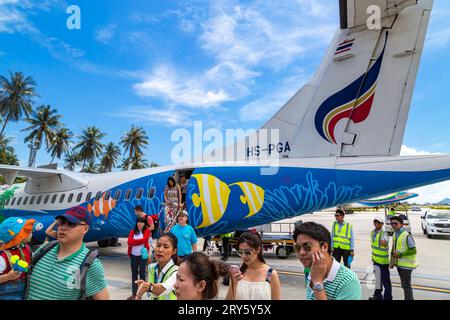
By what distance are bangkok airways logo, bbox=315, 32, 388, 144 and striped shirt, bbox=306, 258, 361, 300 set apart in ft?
17.8

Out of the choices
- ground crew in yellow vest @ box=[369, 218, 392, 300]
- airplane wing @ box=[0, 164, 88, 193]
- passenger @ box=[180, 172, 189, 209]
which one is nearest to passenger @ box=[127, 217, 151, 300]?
passenger @ box=[180, 172, 189, 209]

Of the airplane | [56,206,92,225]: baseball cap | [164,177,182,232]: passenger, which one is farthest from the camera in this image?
[164,177,182,232]: passenger

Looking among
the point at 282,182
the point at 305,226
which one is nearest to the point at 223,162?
the point at 282,182

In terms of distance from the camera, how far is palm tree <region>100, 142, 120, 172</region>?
64.5 meters

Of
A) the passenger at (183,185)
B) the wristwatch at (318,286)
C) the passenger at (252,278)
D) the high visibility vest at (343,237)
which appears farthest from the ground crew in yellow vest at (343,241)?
the wristwatch at (318,286)

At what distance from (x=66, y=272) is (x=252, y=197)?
598cm

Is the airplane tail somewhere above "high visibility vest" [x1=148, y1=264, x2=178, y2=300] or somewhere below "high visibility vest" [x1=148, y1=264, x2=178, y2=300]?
above

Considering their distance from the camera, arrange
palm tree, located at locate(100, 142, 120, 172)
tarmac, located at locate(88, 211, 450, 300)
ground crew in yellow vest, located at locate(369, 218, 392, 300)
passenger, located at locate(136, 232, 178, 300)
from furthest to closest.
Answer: palm tree, located at locate(100, 142, 120, 172), tarmac, located at locate(88, 211, 450, 300), ground crew in yellow vest, located at locate(369, 218, 392, 300), passenger, located at locate(136, 232, 178, 300)

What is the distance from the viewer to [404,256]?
5.99 meters

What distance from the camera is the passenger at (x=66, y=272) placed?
2441mm

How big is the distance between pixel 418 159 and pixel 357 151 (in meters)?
1.23

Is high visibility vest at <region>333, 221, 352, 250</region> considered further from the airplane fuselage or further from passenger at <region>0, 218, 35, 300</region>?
passenger at <region>0, 218, 35, 300</region>

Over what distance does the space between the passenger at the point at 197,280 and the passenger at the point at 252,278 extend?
23.1 inches

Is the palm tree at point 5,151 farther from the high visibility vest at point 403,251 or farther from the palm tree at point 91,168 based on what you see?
the high visibility vest at point 403,251
